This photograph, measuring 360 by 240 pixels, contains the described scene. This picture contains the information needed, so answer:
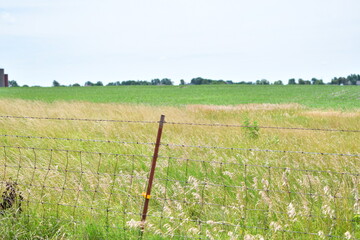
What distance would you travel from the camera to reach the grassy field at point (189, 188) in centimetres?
428

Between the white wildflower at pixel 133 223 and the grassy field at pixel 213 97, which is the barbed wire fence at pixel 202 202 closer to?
the white wildflower at pixel 133 223

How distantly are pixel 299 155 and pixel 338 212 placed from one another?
2.81 m

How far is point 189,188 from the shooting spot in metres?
5.74

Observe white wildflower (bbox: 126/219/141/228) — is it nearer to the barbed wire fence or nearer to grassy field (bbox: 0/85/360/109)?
the barbed wire fence

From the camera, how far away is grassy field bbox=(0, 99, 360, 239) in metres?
4.28

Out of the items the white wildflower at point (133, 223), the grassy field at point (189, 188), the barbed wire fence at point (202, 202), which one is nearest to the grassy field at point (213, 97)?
the grassy field at point (189, 188)

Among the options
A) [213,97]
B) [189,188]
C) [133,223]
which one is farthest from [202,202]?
[213,97]

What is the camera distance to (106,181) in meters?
5.62

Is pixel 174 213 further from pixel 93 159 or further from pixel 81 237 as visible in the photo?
pixel 93 159

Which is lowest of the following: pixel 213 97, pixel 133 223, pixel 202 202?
pixel 133 223

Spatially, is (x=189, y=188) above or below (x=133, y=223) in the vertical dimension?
below

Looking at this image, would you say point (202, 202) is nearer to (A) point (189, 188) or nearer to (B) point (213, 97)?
(A) point (189, 188)

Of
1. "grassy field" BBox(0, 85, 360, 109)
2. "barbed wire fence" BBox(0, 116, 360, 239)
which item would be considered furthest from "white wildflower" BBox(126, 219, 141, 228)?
"grassy field" BBox(0, 85, 360, 109)

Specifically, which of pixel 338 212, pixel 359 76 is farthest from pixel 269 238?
pixel 359 76
